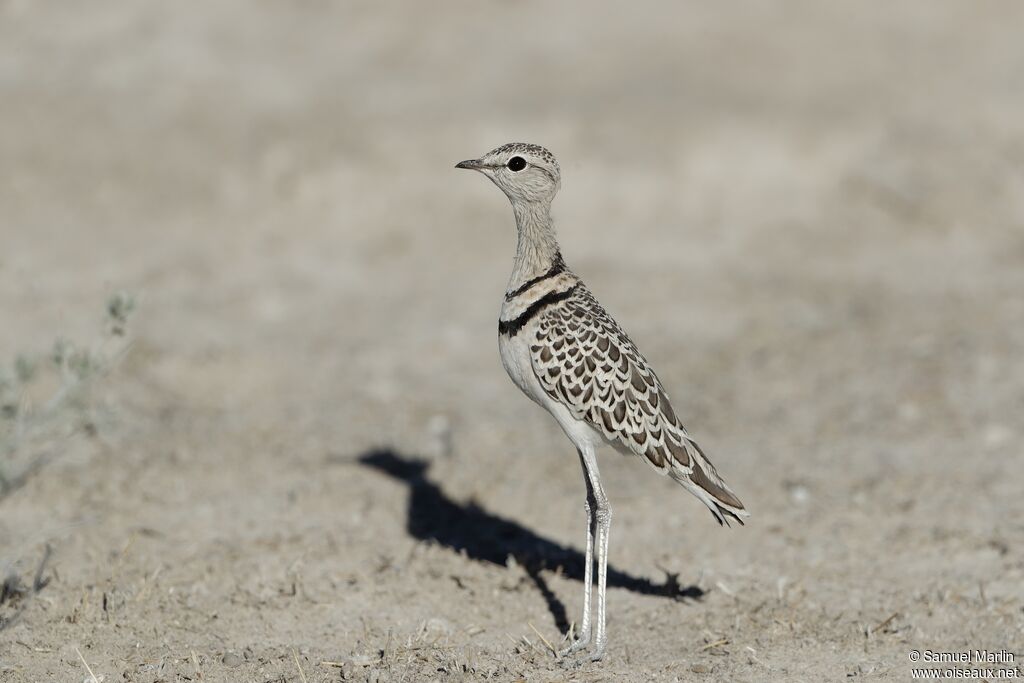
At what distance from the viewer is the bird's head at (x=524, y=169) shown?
15.7ft

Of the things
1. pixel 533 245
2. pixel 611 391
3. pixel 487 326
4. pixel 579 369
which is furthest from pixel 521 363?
pixel 487 326

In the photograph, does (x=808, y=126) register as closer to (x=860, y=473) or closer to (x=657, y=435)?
(x=860, y=473)

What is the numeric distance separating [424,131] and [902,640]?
7.32 metres

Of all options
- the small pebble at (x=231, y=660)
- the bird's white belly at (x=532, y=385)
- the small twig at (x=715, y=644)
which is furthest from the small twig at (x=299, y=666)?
the small twig at (x=715, y=644)

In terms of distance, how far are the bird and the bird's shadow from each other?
2.02 ft

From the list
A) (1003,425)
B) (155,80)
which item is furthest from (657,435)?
(155,80)

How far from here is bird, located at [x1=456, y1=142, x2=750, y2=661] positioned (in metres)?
4.61

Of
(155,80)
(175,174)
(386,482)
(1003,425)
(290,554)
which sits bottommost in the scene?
(290,554)

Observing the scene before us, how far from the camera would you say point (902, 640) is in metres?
4.79

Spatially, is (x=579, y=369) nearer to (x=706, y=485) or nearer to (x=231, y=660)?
(x=706, y=485)

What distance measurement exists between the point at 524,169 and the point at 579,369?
0.87 metres

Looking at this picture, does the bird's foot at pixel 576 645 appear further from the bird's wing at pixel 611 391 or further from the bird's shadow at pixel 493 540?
the bird's wing at pixel 611 391

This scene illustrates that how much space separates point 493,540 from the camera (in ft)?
19.6

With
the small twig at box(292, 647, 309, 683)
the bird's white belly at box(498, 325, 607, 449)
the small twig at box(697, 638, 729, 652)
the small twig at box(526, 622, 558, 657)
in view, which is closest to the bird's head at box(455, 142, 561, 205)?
the bird's white belly at box(498, 325, 607, 449)
